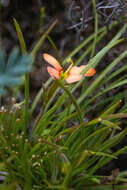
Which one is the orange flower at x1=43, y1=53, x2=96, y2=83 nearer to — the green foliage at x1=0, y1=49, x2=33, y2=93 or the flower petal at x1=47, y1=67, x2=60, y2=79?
the flower petal at x1=47, y1=67, x2=60, y2=79

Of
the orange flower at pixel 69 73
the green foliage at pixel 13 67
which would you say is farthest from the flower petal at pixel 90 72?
the green foliage at pixel 13 67

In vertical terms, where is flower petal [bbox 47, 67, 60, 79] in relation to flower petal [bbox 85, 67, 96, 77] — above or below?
above

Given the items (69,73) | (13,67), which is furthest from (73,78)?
(13,67)

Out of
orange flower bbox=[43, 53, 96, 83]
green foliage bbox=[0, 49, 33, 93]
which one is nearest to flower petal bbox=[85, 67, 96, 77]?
orange flower bbox=[43, 53, 96, 83]

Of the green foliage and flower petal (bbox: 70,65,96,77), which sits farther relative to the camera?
flower petal (bbox: 70,65,96,77)

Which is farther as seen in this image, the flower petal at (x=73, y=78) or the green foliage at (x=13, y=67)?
the flower petal at (x=73, y=78)

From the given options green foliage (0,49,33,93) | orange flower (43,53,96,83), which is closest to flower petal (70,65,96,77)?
orange flower (43,53,96,83)

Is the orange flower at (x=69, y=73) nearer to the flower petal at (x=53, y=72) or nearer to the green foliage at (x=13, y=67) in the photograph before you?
the flower petal at (x=53, y=72)

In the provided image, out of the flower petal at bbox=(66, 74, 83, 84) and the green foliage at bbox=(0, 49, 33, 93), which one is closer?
the green foliage at bbox=(0, 49, 33, 93)

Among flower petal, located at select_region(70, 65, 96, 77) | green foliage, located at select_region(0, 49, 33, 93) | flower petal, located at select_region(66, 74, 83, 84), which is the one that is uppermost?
flower petal, located at select_region(70, 65, 96, 77)

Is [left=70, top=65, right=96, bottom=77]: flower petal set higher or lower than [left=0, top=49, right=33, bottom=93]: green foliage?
higher

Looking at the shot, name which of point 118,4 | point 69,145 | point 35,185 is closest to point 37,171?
point 35,185

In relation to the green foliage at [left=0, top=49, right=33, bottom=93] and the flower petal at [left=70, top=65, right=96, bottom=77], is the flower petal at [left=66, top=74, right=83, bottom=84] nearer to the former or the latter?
the flower petal at [left=70, top=65, right=96, bottom=77]
